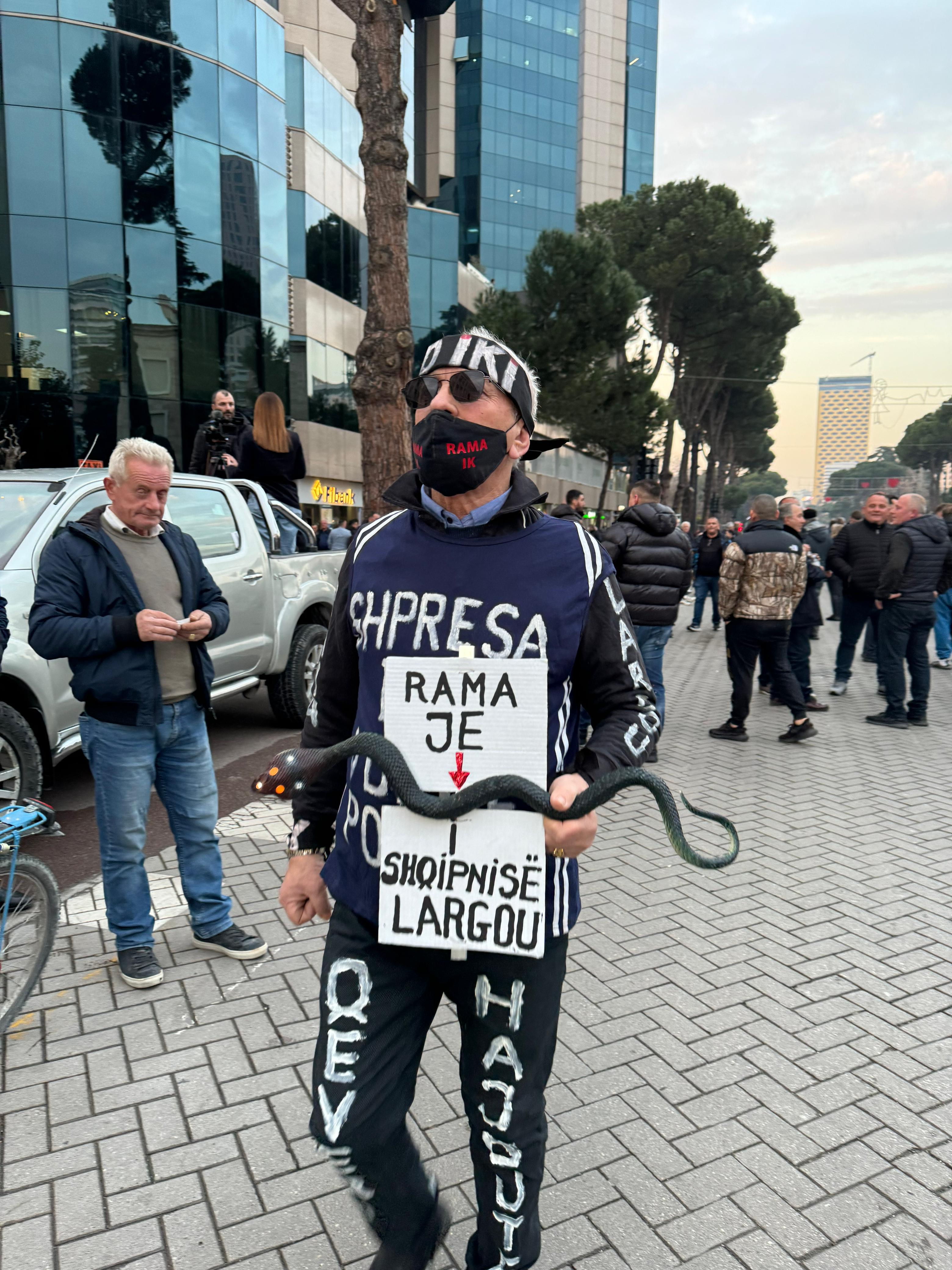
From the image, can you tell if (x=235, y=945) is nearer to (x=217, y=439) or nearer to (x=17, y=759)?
(x=17, y=759)

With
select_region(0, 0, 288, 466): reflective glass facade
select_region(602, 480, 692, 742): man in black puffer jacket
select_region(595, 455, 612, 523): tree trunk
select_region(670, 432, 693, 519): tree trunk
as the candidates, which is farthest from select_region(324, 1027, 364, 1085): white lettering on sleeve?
select_region(670, 432, 693, 519): tree trunk

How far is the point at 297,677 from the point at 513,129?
220 feet

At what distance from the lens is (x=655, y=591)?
6484 mm

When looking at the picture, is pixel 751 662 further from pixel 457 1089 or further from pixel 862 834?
pixel 457 1089

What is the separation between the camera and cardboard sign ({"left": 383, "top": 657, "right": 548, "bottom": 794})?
5.29 ft

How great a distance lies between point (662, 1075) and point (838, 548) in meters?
6.96

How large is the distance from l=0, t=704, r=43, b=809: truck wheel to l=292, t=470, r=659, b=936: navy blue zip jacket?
3.05 metres

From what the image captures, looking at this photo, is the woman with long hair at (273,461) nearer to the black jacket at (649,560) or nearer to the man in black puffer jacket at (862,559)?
the black jacket at (649,560)

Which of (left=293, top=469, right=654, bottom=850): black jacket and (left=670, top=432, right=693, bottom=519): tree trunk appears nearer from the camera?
(left=293, top=469, right=654, bottom=850): black jacket

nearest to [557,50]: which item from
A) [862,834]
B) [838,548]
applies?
[838,548]

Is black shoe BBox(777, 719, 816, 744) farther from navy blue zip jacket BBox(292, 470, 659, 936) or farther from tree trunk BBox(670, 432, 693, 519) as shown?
tree trunk BBox(670, 432, 693, 519)

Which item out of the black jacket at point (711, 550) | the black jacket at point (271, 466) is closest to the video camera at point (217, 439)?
the black jacket at point (271, 466)

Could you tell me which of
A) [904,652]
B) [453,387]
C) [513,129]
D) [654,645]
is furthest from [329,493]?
[513,129]

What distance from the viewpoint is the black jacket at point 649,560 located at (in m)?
6.37
